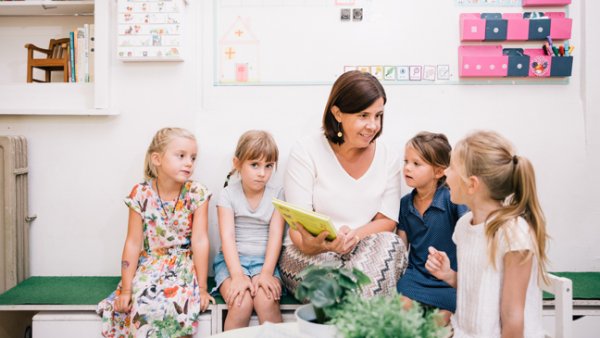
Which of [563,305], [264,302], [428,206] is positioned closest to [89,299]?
[264,302]

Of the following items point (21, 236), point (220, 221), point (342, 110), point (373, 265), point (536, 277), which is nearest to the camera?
point (536, 277)

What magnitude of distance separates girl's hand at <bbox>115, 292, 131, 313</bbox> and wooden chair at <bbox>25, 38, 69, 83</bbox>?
114 cm

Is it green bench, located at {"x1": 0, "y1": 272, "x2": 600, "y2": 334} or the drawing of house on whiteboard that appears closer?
green bench, located at {"x1": 0, "y1": 272, "x2": 600, "y2": 334}

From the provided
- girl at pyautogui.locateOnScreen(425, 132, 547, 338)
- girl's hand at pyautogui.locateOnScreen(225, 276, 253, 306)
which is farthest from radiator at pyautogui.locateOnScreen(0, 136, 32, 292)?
girl at pyautogui.locateOnScreen(425, 132, 547, 338)

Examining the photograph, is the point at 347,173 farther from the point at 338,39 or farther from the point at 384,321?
the point at 384,321

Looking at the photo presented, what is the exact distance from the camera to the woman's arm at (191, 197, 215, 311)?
2.09 m

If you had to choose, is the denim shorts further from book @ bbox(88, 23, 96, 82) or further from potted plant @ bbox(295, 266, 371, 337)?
book @ bbox(88, 23, 96, 82)

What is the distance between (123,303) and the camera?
6.45 feet

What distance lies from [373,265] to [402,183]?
2.37ft

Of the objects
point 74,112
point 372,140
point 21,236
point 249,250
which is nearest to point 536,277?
point 372,140

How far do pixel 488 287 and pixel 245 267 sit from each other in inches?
40.7

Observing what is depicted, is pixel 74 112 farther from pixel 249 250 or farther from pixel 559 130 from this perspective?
pixel 559 130

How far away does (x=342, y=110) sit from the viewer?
204cm

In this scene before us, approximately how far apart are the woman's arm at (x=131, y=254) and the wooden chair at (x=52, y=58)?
2.81 feet
